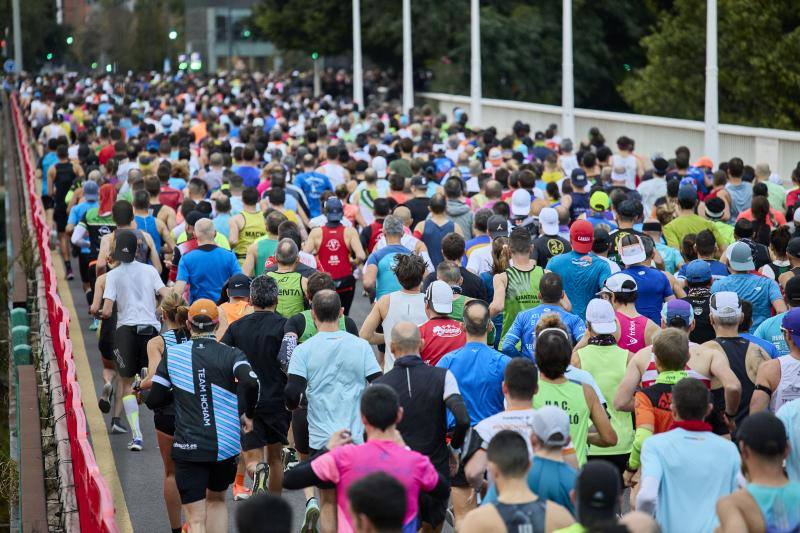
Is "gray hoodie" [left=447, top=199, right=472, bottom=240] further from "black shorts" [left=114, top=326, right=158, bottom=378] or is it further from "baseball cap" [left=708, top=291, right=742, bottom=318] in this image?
"baseball cap" [left=708, top=291, right=742, bottom=318]

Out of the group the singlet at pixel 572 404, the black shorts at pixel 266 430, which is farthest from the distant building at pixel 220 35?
the singlet at pixel 572 404

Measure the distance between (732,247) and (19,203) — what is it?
19918 mm

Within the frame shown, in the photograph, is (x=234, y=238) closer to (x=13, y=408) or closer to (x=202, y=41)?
(x=13, y=408)

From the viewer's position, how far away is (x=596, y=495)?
17.7 ft

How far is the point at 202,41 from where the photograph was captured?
12719 cm

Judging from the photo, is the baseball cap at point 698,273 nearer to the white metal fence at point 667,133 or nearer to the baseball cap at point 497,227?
the baseball cap at point 497,227

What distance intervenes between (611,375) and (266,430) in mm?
2674

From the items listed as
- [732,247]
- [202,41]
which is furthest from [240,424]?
[202,41]

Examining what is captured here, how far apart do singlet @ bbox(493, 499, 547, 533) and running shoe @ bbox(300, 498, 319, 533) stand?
3.92 meters

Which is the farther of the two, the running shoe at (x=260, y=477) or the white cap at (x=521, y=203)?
the white cap at (x=521, y=203)

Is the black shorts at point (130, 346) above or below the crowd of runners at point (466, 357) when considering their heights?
below

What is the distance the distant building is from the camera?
126 m

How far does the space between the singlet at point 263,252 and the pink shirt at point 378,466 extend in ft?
21.0

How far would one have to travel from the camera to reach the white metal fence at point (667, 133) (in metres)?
26.4
